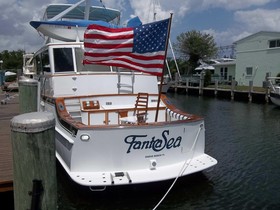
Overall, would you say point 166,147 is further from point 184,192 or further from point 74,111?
point 74,111

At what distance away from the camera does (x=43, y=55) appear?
35.6 ft

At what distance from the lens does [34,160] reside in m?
2.89

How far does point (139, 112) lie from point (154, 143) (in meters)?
A: 2.31

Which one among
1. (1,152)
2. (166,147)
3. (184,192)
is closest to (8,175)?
(1,152)

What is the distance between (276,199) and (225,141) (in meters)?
5.83

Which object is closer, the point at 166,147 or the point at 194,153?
the point at 166,147

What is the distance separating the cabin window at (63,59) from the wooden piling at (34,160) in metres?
7.08

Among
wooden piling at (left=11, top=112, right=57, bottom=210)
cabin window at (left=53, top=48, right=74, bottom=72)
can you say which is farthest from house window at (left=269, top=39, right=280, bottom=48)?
wooden piling at (left=11, top=112, right=57, bottom=210)

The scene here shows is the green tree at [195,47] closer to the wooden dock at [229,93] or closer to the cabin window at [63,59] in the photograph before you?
the wooden dock at [229,93]

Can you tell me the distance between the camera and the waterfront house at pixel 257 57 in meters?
36.1

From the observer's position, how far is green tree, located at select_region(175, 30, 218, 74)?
180 ft

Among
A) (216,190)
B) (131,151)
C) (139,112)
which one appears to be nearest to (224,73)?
(139,112)

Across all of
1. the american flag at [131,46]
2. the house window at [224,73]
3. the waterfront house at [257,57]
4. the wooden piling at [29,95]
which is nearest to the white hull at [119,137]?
the wooden piling at [29,95]

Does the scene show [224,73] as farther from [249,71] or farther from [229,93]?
[229,93]
